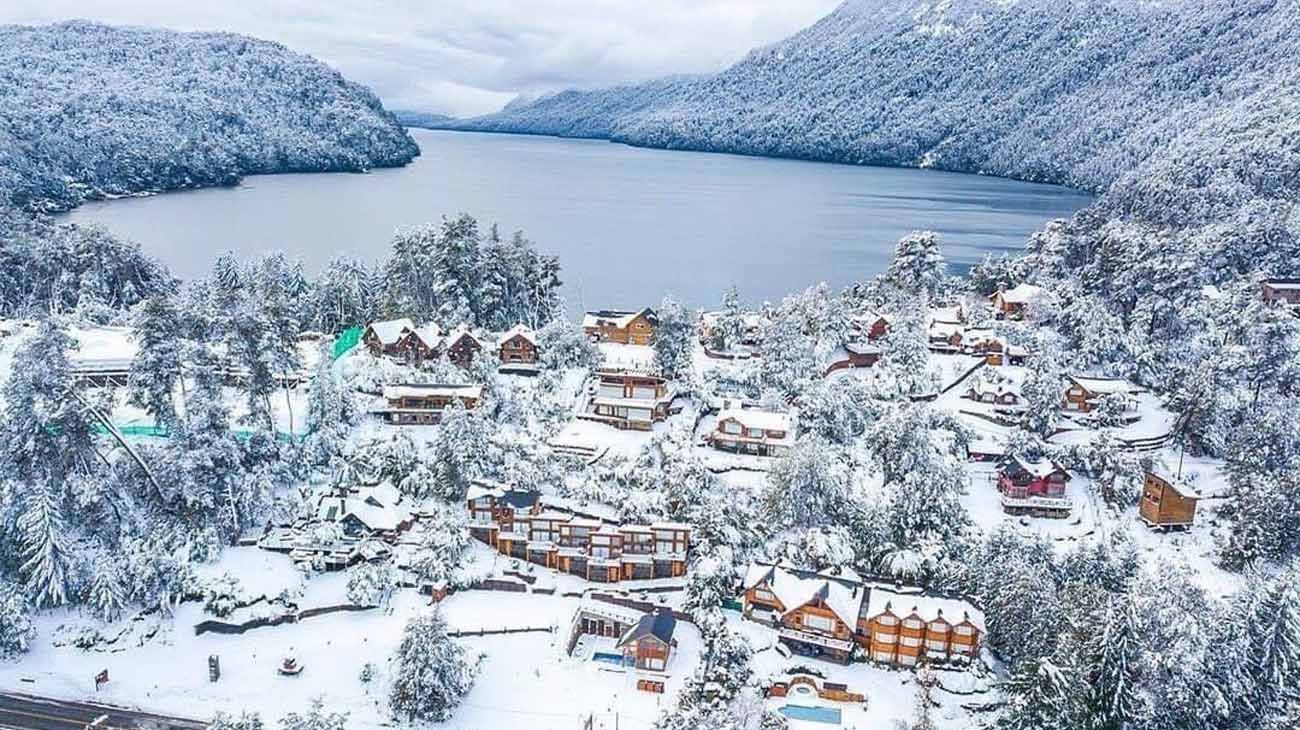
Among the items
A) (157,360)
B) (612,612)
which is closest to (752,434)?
(612,612)

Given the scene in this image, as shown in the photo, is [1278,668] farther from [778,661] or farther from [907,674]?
[778,661]

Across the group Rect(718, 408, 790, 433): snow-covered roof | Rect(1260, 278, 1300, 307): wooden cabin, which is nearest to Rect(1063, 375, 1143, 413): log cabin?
Rect(1260, 278, 1300, 307): wooden cabin

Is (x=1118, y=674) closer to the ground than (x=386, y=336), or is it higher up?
closer to the ground

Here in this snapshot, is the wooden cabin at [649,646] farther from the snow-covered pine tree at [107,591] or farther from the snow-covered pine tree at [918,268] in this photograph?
the snow-covered pine tree at [918,268]

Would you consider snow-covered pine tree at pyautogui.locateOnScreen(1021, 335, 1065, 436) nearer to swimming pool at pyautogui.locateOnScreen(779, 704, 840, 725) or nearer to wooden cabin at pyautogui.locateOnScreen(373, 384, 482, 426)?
swimming pool at pyautogui.locateOnScreen(779, 704, 840, 725)

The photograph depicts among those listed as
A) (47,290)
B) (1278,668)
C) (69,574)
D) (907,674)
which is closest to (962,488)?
(907,674)

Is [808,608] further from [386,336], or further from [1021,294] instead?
[1021,294]

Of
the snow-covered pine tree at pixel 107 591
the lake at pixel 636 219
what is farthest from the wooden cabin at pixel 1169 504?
the lake at pixel 636 219
